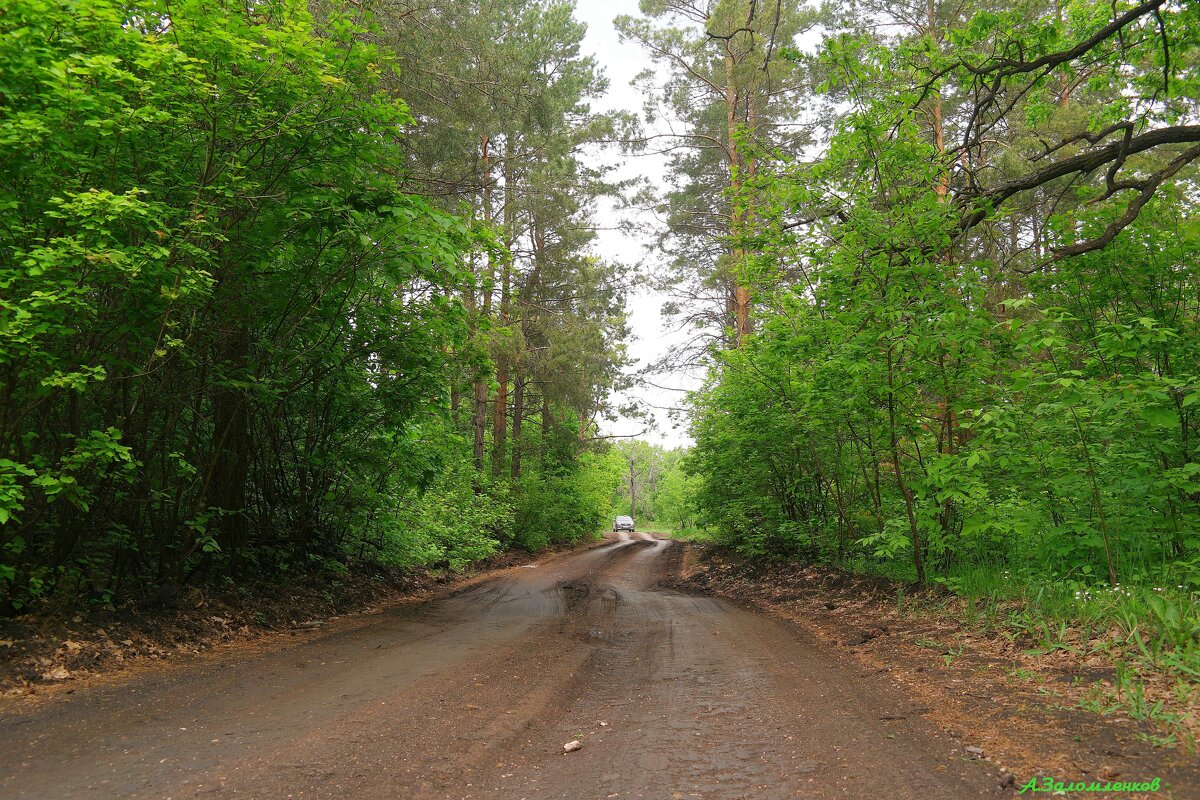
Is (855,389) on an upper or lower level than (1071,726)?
upper

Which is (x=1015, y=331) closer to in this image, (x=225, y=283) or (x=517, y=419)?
(x=225, y=283)

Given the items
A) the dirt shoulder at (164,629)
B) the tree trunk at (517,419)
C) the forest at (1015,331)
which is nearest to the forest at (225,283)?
the dirt shoulder at (164,629)

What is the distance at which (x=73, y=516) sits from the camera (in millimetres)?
5711

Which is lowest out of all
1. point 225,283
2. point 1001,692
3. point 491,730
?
point 491,730

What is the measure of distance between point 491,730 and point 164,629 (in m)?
4.02

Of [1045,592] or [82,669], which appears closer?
[82,669]

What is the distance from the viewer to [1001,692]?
14.0ft

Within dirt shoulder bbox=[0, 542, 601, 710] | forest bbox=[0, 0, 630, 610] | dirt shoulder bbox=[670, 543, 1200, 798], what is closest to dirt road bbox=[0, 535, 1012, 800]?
dirt shoulder bbox=[670, 543, 1200, 798]

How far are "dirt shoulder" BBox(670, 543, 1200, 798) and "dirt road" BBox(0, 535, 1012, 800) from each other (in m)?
0.28

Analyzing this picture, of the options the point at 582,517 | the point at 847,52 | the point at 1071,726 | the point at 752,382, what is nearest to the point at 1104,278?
the point at 847,52

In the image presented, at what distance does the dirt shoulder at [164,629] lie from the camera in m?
4.70

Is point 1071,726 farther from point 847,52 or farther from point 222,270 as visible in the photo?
point 222,270

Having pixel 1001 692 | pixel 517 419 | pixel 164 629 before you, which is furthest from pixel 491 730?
pixel 517 419

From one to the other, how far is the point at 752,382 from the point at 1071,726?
8.26 meters
